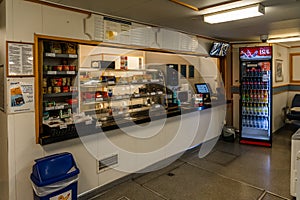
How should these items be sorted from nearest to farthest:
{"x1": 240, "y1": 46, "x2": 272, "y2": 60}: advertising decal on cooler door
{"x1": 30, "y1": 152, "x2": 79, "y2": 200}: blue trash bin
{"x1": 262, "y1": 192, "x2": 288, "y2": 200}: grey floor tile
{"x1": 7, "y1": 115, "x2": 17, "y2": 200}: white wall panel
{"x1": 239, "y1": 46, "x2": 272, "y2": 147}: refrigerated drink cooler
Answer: {"x1": 30, "y1": 152, "x2": 79, "y2": 200}: blue trash bin, {"x1": 7, "y1": 115, "x2": 17, "y2": 200}: white wall panel, {"x1": 262, "y1": 192, "x2": 288, "y2": 200}: grey floor tile, {"x1": 240, "y1": 46, "x2": 272, "y2": 60}: advertising decal on cooler door, {"x1": 239, "y1": 46, "x2": 272, "y2": 147}: refrigerated drink cooler

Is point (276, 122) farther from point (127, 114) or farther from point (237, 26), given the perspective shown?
point (127, 114)

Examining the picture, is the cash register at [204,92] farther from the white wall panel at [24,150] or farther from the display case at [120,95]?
the white wall panel at [24,150]

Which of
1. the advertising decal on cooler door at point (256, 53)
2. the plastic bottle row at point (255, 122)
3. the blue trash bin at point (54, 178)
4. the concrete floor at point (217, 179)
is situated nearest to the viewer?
the blue trash bin at point (54, 178)

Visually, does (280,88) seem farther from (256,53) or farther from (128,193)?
(128,193)

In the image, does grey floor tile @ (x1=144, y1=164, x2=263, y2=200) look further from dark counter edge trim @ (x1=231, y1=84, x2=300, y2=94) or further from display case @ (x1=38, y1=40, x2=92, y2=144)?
dark counter edge trim @ (x1=231, y1=84, x2=300, y2=94)

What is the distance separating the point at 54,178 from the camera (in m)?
2.46

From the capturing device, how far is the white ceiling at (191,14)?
2.84 meters

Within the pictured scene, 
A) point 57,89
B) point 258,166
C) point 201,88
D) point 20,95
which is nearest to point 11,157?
point 20,95

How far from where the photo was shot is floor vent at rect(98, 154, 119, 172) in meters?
3.30

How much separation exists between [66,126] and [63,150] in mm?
320

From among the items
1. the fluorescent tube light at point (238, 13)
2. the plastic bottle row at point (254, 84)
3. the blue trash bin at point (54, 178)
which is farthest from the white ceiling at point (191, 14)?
the blue trash bin at point (54, 178)

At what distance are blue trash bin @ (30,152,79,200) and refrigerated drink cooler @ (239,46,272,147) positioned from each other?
4.25 m

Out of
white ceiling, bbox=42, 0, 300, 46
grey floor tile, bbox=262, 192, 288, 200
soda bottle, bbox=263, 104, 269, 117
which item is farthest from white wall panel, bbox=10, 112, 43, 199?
soda bottle, bbox=263, 104, 269, 117

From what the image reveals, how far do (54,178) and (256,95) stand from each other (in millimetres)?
4767
